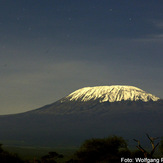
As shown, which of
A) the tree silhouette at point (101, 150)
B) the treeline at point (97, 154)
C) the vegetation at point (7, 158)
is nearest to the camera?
the vegetation at point (7, 158)

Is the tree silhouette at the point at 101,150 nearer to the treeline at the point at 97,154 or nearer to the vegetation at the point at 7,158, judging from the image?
the treeline at the point at 97,154

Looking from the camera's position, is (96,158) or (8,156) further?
(96,158)

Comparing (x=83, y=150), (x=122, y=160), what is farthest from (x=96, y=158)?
(x=122, y=160)

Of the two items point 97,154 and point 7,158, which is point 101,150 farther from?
point 7,158

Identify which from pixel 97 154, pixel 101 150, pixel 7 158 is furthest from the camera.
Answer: pixel 101 150

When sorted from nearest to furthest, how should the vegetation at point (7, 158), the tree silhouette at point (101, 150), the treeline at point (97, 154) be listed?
the vegetation at point (7, 158), the treeline at point (97, 154), the tree silhouette at point (101, 150)

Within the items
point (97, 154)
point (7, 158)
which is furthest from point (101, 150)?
point (7, 158)

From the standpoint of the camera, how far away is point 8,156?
181ft

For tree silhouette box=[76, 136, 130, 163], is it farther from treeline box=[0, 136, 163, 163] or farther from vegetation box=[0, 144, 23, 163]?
vegetation box=[0, 144, 23, 163]

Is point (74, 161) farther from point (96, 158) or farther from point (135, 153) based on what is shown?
point (135, 153)

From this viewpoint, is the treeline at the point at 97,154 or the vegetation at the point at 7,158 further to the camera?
the treeline at the point at 97,154

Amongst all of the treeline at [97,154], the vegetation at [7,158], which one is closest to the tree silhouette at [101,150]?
the treeline at [97,154]

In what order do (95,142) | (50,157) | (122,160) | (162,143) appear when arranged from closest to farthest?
(122,160) → (50,157) → (95,142) → (162,143)

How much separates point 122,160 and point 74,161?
922 cm
